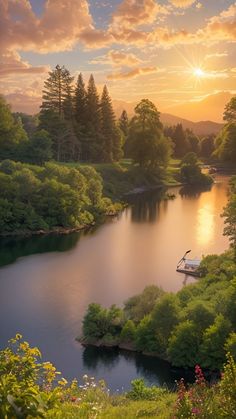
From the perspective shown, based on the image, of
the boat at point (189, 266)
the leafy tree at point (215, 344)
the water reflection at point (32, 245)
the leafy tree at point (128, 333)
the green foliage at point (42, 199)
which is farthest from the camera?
the green foliage at point (42, 199)

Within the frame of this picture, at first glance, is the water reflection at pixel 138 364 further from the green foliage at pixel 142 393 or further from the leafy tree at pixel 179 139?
the leafy tree at pixel 179 139

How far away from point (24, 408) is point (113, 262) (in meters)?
37.9

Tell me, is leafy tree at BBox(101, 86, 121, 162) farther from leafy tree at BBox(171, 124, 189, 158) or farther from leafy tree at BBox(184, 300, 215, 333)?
leafy tree at BBox(184, 300, 215, 333)

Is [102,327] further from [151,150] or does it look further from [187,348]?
[151,150]

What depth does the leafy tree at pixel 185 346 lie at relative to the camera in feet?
82.4

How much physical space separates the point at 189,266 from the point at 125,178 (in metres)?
47.6

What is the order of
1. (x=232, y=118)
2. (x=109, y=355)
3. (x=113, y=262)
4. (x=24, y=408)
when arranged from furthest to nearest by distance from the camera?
(x=232, y=118) < (x=113, y=262) < (x=109, y=355) < (x=24, y=408)

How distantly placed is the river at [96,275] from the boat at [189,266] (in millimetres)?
704

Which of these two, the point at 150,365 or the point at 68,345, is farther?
the point at 68,345

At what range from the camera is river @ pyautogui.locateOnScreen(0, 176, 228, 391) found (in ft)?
85.4

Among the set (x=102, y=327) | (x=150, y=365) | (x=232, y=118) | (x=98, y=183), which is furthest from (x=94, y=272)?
(x=232, y=118)

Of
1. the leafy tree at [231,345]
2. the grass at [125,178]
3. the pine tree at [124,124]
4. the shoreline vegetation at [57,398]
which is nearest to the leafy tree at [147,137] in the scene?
the grass at [125,178]

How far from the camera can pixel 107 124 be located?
307ft

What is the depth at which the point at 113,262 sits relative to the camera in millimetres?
43562
